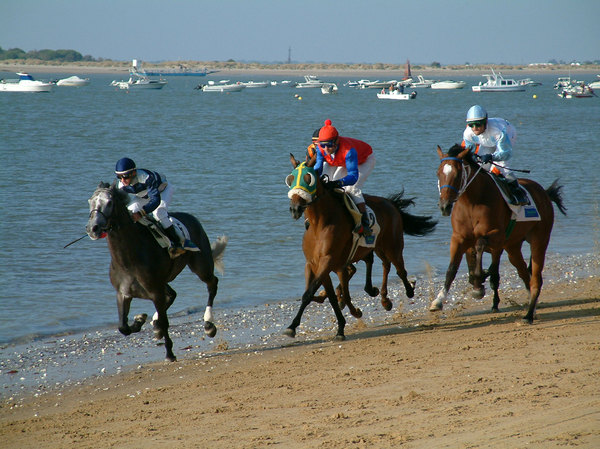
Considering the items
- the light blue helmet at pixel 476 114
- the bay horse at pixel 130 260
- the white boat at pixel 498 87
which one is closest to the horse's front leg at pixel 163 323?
the bay horse at pixel 130 260

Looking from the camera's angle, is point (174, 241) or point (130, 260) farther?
point (174, 241)

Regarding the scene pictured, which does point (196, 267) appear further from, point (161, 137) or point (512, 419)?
point (161, 137)

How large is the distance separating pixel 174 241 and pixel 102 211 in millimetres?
1394

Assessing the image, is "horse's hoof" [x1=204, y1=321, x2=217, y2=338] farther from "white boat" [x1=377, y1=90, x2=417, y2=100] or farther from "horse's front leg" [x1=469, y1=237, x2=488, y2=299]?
"white boat" [x1=377, y1=90, x2=417, y2=100]

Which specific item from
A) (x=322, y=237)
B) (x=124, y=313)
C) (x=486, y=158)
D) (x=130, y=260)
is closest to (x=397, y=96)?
(x=486, y=158)

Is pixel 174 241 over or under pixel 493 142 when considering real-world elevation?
under

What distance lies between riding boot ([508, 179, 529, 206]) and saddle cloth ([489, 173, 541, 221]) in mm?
55

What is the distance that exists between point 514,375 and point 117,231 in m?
4.50

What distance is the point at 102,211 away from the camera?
8.38 metres

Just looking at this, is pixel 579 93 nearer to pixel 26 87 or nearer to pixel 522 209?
pixel 26 87

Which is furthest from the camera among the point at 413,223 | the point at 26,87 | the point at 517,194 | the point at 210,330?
the point at 26,87

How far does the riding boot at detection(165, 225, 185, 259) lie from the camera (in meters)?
9.52

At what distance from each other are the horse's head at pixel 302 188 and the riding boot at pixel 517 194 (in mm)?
2809

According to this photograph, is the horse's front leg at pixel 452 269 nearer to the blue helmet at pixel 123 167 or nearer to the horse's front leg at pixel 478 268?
the horse's front leg at pixel 478 268
